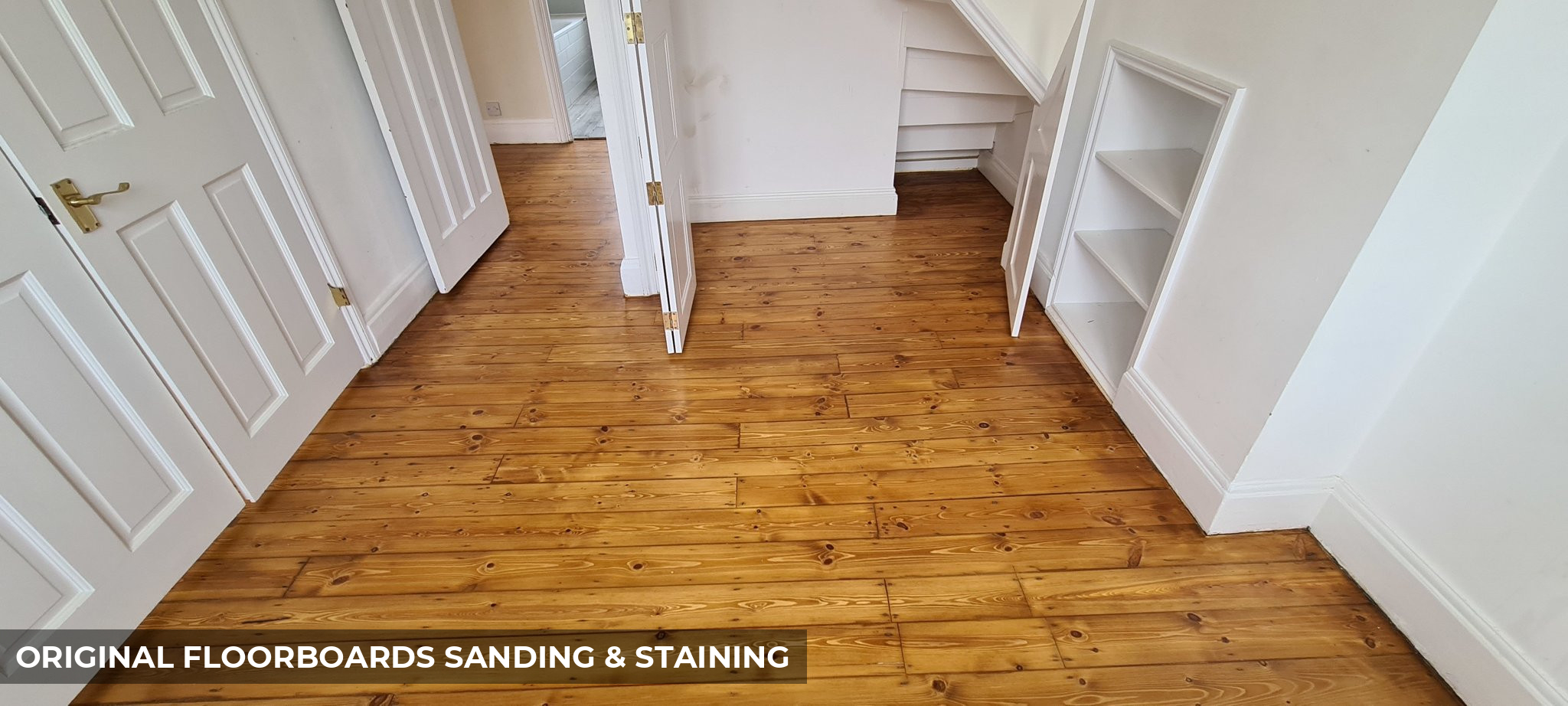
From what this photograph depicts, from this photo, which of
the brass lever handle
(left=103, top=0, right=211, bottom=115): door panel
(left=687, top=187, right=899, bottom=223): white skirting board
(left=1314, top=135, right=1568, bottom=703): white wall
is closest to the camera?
(left=1314, top=135, right=1568, bottom=703): white wall

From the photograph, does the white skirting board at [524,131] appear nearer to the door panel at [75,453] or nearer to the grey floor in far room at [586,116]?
the grey floor in far room at [586,116]

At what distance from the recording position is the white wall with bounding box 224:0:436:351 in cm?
227

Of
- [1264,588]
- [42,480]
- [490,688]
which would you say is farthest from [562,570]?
[1264,588]

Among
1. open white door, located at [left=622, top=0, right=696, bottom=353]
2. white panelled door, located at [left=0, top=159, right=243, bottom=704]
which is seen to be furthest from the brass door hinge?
white panelled door, located at [left=0, top=159, right=243, bottom=704]

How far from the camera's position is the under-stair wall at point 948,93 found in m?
3.39

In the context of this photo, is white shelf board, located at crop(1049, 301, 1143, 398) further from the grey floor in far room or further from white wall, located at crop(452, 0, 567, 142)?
white wall, located at crop(452, 0, 567, 142)

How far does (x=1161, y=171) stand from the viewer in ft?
7.60

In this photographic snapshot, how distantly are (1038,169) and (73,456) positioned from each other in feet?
10.2

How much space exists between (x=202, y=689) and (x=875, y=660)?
5.44 feet

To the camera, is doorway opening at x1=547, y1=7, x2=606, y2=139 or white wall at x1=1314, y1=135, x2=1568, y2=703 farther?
doorway opening at x1=547, y1=7, x2=606, y2=139

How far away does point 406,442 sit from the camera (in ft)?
7.72

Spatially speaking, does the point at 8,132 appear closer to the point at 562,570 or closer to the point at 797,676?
the point at 562,570

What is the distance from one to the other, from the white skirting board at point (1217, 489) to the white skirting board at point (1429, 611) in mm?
71

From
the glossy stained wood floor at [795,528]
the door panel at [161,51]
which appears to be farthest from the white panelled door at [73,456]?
the door panel at [161,51]
